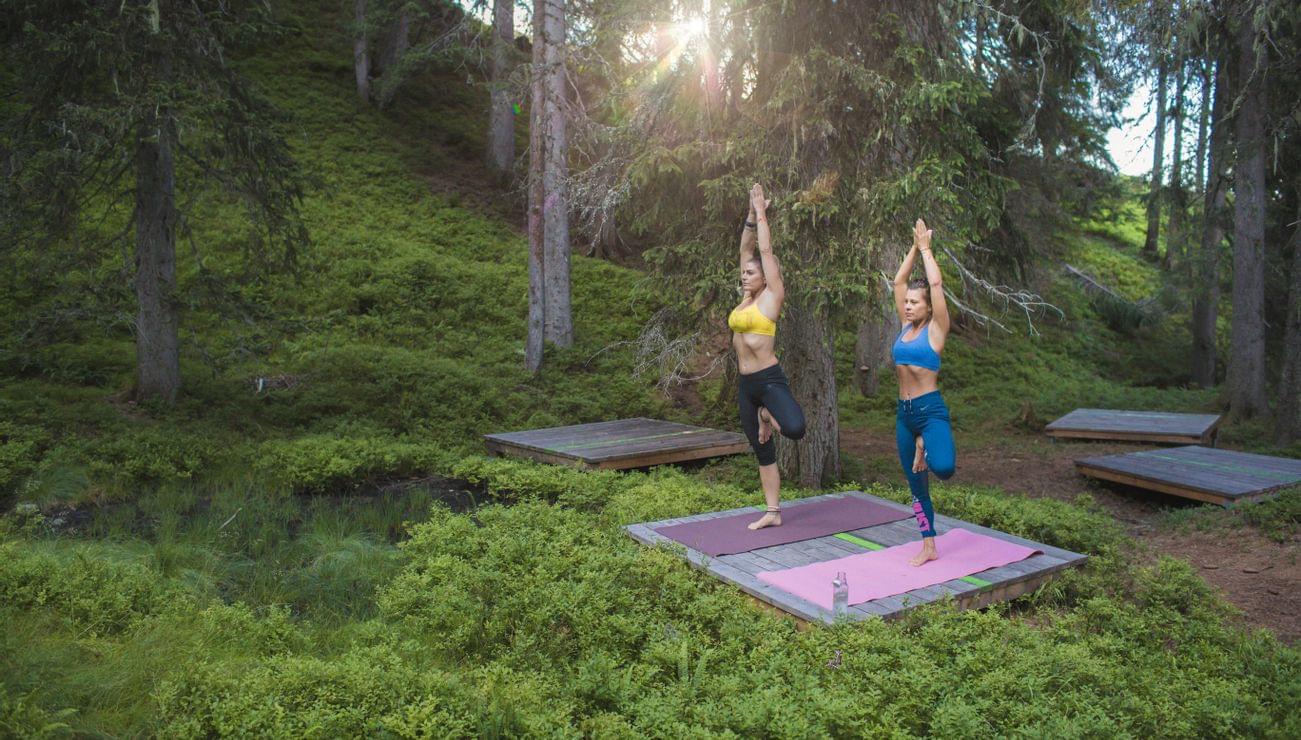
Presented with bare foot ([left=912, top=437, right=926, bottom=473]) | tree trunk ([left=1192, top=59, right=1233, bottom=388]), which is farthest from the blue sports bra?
tree trunk ([left=1192, top=59, right=1233, bottom=388])

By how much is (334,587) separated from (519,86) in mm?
10742

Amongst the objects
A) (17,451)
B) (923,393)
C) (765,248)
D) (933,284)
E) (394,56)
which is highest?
(394,56)

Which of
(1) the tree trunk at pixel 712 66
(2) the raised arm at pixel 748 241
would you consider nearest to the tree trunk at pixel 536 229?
(1) the tree trunk at pixel 712 66

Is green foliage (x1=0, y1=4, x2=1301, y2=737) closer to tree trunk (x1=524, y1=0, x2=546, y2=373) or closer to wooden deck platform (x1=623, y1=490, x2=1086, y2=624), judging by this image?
wooden deck platform (x1=623, y1=490, x2=1086, y2=624)

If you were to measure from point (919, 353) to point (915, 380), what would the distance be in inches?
7.7

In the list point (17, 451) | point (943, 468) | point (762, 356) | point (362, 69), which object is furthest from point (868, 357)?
point (362, 69)

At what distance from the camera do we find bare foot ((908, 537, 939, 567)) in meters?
5.99

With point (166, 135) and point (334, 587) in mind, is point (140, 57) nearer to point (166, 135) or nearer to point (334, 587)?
point (166, 135)

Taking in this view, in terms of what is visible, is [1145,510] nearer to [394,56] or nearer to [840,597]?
[840,597]

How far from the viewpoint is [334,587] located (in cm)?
643

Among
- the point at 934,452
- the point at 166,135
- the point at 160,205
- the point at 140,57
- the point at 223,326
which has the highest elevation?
the point at 140,57

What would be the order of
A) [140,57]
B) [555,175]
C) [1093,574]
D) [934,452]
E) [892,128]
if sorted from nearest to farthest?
[934,452]
[1093,574]
[892,128]
[140,57]
[555,175]

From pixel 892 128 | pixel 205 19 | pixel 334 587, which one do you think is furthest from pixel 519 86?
pixel 334 587

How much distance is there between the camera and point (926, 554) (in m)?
6.02
